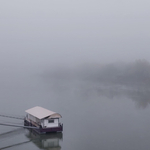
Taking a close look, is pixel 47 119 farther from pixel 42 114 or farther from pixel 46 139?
pixel 46 139

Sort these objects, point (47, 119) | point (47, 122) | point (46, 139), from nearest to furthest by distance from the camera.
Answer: point (46, 139), point (47, 119), point (47, 122)

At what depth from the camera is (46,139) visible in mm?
18234

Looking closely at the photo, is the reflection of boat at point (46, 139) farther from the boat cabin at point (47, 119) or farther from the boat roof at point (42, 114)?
the boat roof at point (42, 114)

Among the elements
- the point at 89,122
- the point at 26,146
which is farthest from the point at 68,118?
the point at 26,146

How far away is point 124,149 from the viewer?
53.1 feet

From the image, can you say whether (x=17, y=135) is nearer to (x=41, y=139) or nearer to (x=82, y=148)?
(x=41, y=139)

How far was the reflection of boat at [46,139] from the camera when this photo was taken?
55.9 ft

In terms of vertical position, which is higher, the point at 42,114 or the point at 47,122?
the point at 42,114

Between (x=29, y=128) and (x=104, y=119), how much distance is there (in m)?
9.49

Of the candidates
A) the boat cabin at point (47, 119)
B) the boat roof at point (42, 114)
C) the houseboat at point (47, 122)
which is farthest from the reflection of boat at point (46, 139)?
the boat roof at point (42, 114)

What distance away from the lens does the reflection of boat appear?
55.9ft

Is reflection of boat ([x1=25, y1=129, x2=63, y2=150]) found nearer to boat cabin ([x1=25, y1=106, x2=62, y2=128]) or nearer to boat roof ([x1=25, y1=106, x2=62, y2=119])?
boat cabin ([x1=25, y1=106, x2=62, y2=128])

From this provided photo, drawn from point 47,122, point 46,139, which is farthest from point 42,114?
point 46,139

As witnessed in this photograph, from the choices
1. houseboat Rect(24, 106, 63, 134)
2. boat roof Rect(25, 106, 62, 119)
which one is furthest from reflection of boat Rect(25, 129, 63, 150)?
boat roof Rect(25, 106, 62, 119)
